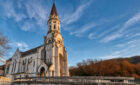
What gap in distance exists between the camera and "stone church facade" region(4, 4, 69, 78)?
31.1 metres

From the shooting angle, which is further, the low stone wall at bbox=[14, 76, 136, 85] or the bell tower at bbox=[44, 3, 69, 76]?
the bell tower at bbox=[44, 3, 69, 76]

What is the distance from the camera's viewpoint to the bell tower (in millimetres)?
31078

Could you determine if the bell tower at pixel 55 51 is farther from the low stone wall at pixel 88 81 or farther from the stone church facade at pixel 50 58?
the low stone wall at pixel 88 81

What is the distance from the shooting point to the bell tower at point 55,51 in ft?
102

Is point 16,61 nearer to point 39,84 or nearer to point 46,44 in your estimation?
point 46,44

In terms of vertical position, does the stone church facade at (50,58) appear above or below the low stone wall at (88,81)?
above

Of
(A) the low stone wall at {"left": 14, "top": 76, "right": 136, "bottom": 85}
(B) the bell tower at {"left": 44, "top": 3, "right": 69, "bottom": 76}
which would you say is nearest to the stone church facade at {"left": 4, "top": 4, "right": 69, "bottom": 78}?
(B) the bell tower at {"left": 44, "top": 3, "right": 69, "bottom": 76}

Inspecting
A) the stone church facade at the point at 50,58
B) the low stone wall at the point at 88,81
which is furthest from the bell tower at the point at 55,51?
the low stone wall at the point at 88,81

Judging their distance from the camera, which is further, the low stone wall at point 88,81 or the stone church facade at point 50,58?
the stone church facade at point 50,58

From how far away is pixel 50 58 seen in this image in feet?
107

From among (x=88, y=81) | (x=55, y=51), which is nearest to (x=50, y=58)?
(x=55, y=51)

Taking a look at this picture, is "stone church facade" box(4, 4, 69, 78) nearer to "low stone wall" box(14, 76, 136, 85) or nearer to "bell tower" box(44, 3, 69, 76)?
"bell tower" box(44, 3, 69, 76)

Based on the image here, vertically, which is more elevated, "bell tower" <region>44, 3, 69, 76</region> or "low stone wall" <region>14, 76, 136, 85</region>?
"bell tower" <region>44, 3, 69, 76</region>

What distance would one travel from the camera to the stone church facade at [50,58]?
102 ft
